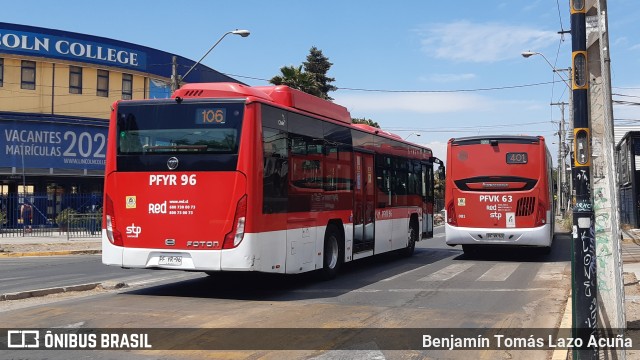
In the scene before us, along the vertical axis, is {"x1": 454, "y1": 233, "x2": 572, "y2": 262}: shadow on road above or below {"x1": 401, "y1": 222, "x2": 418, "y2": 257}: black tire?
below

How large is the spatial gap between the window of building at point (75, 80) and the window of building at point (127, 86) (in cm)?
270

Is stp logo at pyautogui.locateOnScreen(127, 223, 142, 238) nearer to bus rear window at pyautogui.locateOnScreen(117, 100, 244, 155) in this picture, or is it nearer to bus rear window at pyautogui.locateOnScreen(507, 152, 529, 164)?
bus rear window at pyautogui.locateOnScreen(117, 100, 244, 155)

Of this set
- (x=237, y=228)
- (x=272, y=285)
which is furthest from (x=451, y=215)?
(x=237, y=228)

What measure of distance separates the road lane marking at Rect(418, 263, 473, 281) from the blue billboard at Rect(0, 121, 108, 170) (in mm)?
26467

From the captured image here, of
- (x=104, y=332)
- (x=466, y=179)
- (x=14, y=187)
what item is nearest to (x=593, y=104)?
(x=104, y=332)

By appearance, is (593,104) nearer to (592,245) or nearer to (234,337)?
(592,245)

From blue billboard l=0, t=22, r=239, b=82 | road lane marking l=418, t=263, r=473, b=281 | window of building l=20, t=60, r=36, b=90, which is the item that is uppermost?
blue billboard l=0, t=22, r=239, b=82

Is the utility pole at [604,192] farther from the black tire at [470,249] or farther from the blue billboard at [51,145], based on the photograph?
the blue billboard at [51,145]

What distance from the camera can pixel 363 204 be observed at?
14.2 metres

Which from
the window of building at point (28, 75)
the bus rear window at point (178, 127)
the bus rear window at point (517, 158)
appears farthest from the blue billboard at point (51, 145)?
the bus rear window at point (517, 158)

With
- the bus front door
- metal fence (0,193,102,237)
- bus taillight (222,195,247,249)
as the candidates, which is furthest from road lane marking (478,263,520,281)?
metal fence (0,193,102,237)

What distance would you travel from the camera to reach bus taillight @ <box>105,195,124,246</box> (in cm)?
1024

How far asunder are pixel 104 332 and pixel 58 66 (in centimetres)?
3271

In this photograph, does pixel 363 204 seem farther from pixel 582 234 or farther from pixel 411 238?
pixel 582 234
